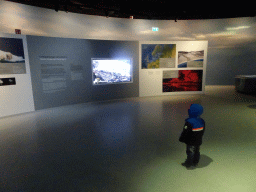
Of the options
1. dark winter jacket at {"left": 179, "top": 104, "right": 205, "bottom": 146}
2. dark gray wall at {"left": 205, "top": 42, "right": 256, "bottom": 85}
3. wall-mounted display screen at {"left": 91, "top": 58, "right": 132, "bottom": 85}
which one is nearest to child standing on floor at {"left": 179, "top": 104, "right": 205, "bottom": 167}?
dark winter jacket at {"left": 179, "top": 104, "right": 205, "bottom": 146}

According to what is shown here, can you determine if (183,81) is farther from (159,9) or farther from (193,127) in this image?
(193,127)

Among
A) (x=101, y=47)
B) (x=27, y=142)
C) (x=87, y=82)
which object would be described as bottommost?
(x=27, y=142)

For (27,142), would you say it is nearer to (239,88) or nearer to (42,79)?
(42,79)

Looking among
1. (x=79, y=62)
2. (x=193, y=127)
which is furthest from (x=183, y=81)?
(x=193, y=127)

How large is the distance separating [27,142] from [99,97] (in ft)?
13.9

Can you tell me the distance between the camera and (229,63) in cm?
1248

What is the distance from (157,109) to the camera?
21.0ft

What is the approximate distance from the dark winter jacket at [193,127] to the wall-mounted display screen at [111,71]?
562 cm

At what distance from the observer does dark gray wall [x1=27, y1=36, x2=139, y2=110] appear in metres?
6.30

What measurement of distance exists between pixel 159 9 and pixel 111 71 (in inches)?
222

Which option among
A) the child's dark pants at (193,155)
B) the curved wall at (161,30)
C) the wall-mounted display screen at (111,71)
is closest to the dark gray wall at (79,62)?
the wall-mounted display screen at (111,71)

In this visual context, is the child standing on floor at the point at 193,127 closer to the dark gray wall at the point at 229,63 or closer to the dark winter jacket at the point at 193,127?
the dark winter jacket at the point at 193,127

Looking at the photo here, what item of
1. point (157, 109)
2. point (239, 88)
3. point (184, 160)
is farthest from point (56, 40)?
point (239, 88)

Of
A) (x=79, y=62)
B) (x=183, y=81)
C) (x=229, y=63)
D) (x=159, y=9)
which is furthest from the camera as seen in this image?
(x=229, y=63)
